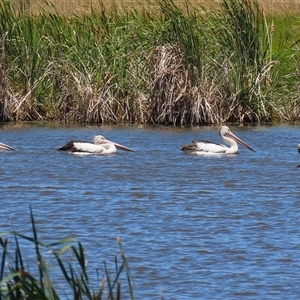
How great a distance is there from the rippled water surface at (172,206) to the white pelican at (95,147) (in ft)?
0.38

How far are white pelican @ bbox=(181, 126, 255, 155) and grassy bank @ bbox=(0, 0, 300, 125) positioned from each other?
2127 millimetres

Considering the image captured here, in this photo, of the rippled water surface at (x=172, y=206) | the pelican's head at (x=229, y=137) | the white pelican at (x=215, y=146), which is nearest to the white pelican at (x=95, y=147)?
the rippled water surface at (x=172, y=206)

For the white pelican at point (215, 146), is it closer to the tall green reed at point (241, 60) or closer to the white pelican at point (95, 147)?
the white pelican at point (95, 147)

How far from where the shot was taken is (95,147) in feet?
47.4

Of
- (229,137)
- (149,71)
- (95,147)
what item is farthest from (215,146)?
(149,71)

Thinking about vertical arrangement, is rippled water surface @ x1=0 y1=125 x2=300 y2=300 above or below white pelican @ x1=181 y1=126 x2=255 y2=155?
below

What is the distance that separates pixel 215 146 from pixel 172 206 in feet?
13.8

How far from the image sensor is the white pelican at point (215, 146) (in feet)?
46.7

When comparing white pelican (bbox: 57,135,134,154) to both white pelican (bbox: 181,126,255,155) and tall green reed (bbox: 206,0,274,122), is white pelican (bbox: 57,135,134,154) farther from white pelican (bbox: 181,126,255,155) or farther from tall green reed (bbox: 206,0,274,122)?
tall green reed (bbox: 206,0,274,122)

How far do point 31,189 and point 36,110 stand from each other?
662cm

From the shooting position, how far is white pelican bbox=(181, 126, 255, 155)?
14242 millimetres

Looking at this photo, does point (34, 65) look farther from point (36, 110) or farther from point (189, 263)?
point (189, 263)

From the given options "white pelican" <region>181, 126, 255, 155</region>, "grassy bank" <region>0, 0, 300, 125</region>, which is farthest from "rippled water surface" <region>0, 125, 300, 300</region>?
"grassy bank" <region>0, 0, 300, 125</region>

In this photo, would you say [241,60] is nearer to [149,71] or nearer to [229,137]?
[149,71]
